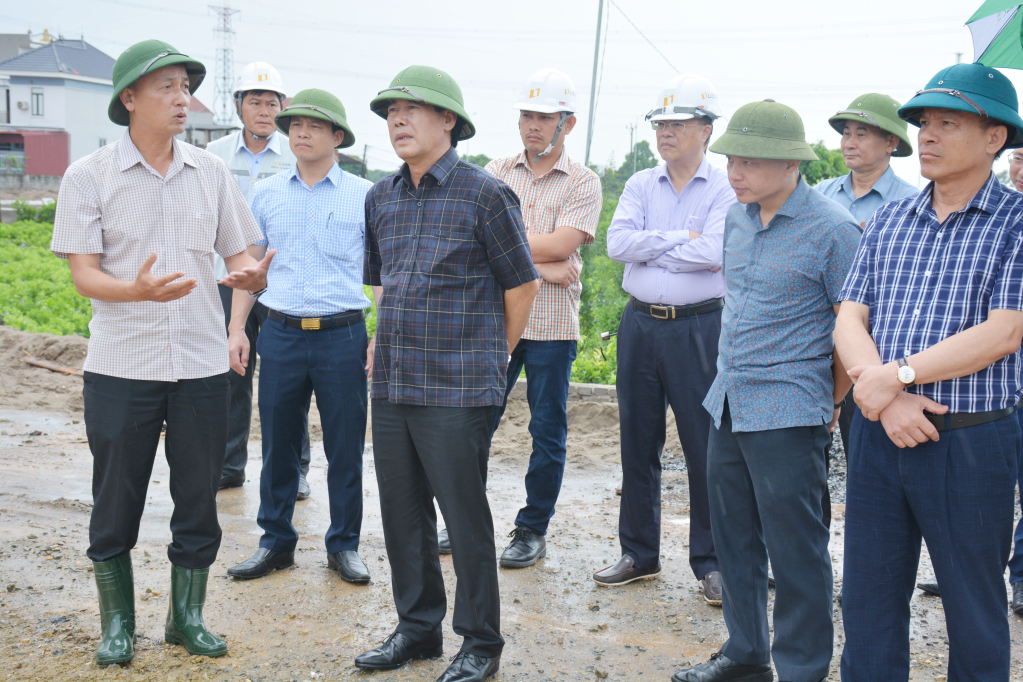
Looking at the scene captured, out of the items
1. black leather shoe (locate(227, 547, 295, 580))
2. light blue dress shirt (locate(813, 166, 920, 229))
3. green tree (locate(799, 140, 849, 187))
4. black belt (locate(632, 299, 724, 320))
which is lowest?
black leather shoe (locate(227, 547, 295, 580))

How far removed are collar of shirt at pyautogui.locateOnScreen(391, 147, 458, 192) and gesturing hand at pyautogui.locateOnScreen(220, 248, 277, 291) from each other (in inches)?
24.5

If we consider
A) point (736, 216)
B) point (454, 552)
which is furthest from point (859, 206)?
point (454, 552)

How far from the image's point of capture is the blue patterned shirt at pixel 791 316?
3066 mm

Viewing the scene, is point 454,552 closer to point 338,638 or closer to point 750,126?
point 338,638

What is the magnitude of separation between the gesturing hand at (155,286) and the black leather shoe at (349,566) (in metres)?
1.83

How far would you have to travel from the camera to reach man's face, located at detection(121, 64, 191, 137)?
324cm

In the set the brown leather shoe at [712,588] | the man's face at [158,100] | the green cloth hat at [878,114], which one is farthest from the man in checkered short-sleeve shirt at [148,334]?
the green cloth hat at [878,114]

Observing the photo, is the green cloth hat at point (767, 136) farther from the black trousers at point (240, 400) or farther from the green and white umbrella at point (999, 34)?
the black trousers at point (240, 400)

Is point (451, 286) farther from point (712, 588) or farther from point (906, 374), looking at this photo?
point (712, 588)

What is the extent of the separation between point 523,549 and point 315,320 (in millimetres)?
1709

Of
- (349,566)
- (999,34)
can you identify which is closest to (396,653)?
(349,566)

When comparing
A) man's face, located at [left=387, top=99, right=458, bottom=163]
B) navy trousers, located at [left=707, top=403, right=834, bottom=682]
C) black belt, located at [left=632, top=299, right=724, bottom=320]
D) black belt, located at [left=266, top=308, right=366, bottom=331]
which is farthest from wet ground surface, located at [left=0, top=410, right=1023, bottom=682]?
man's face, located at [left=387, top=99, right=458, bottom=163]

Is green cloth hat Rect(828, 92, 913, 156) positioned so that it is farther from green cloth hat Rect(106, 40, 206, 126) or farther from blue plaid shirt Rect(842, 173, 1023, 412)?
green cloth hat Rect(106, 40, 206, 126)

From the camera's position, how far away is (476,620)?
10.8 ft
